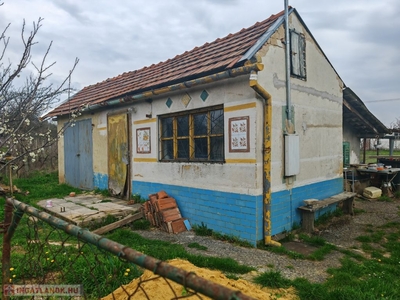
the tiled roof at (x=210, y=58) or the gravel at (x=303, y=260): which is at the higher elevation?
the tiled roof at (x=210, y=58)

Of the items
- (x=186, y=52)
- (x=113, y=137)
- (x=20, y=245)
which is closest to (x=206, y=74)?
(x=186, y=52)

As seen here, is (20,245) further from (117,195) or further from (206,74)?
(206,74)

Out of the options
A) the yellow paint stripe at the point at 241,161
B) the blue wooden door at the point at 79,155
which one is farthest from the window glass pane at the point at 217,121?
the blue wooden door at the point at 79,155

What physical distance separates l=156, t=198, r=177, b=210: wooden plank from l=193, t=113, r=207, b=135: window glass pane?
68.8 inches

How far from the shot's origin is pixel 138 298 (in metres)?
2.73

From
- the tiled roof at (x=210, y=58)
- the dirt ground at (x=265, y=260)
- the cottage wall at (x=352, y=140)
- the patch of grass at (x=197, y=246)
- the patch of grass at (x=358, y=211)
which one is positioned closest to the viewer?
the dirt ground at (x=265, y=260)

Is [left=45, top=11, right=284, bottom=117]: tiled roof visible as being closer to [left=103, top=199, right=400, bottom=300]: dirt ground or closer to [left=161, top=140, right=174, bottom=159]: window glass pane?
[left=161, top=140, right=174, bottom=159]: window glass pane

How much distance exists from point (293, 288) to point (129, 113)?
6.52 meters

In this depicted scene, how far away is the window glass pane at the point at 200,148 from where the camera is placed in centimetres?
661

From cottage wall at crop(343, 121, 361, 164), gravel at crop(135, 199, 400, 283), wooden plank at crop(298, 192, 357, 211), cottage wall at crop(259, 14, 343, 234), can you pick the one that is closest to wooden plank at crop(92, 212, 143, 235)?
gravel at crop(135, 199, 400, 283)

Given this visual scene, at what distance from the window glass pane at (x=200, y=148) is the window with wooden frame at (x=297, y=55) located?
2531 millimetres

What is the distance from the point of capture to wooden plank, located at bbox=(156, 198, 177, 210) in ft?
22.2

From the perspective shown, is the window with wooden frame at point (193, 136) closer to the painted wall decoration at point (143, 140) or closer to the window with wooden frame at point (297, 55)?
the painted wall decoration at point (143, 140)

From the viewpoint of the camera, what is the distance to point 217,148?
6.35m
